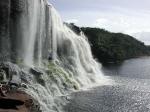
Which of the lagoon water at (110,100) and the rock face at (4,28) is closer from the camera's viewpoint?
the lagoon water at (110,100)

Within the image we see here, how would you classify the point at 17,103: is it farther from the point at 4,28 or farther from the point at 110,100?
the point at 4,28

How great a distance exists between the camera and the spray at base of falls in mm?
43906

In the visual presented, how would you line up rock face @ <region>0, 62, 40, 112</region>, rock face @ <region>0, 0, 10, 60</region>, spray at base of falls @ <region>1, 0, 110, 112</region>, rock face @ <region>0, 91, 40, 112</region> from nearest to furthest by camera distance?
rock face @ <region>0, 91, 40, 112</region> → rock face @ <region>0, 62, 40, 112</region> → spray at base of falls @ <region>1, 0, 110, 112</region> → rock face @ <region>0, 0, 10, 60</region>

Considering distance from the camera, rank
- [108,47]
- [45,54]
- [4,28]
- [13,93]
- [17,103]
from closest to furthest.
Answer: [17,103] → [13,93] → [4,28] → [45,54] → [108,47]

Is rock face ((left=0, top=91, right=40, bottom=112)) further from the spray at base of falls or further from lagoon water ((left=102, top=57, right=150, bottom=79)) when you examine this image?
lagoon water ((left=102, top=57, right=150, bottom=79))

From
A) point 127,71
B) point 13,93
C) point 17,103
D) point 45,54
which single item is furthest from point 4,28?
point 127,71

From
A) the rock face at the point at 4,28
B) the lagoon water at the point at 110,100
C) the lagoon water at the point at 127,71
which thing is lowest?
the lagoon water at the point at 127,71

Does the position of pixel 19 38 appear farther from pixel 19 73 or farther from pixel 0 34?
pixel 19 73

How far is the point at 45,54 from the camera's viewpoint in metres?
54.5

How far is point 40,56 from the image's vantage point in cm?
5250

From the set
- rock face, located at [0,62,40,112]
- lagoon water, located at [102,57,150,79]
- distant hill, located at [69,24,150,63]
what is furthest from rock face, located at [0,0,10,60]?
distant hill, located at [69,24,150,63]

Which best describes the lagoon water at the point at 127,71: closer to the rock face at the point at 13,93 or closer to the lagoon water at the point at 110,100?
the lagoon water at the point at 110,100

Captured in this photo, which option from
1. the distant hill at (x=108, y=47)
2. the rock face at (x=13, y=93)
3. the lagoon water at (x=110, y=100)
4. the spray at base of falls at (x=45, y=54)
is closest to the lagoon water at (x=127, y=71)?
the spray at base of falls at (x=45, y=54)

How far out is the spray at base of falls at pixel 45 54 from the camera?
144 feet
